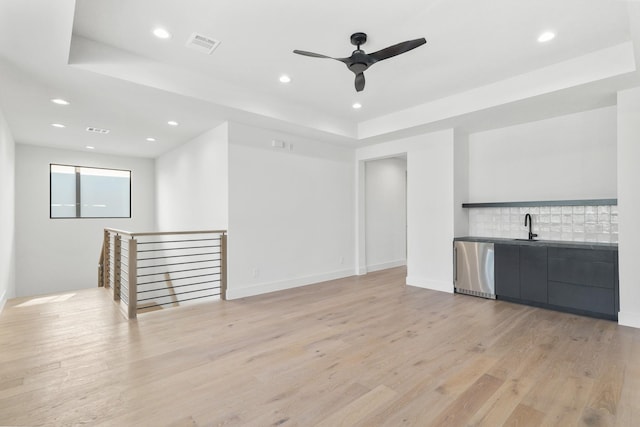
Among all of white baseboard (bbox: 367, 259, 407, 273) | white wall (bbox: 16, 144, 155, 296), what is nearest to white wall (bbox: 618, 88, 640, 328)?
white baseboard (bbox: 367, 259, 407, 273)

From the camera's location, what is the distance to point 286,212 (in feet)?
17.5

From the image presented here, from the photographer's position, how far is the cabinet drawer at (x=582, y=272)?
142 inches

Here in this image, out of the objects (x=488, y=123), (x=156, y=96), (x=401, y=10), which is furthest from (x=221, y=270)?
(x=488, y=123)

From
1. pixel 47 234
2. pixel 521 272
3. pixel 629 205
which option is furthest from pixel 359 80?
pixel 47 234

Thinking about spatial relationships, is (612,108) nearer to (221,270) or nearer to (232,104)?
(232,104)

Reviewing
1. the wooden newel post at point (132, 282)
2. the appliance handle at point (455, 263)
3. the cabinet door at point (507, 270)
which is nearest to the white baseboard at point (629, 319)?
the cabinet door at point (507, 270)

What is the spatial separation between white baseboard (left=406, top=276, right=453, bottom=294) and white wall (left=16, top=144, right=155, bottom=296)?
691 cm

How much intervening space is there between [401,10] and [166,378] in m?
3.55

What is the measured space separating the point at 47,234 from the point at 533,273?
9.14 meters

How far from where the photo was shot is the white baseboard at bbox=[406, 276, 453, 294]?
5.04m

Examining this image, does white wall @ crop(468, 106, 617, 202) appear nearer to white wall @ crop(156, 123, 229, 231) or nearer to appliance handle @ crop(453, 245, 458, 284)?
appliance handle @ crop(453, 245, 458, 284)

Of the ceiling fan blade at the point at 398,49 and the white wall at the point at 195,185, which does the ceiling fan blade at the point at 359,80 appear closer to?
the ceiling fan blade at the point at 398,49

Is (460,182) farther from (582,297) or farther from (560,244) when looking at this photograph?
(582,297)

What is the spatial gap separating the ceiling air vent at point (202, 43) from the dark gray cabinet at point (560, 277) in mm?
4481
